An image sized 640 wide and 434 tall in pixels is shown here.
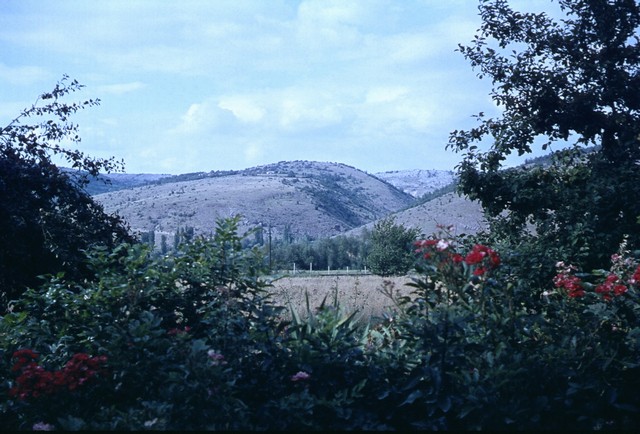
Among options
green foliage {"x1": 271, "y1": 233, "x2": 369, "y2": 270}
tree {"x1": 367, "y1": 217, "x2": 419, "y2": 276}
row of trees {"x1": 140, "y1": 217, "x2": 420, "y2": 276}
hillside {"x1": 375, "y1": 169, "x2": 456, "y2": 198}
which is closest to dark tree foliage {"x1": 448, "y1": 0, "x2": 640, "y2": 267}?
row of trees {"x1": 140, "y1": 217, "x2": 420, "y2": 276}

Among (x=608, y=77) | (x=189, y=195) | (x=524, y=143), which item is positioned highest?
(x=189, y=195)

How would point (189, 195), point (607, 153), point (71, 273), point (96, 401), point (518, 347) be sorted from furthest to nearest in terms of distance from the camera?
point (189, 195) → point (607, 153) → point (71, 273) → point (518, 347) → point (96, 401)

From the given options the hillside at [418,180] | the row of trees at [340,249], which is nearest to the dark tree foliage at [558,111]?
the row of trees at [340,249]

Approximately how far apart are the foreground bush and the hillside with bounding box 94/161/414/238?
201 ft

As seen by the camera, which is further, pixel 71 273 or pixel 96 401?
pixel 71 273

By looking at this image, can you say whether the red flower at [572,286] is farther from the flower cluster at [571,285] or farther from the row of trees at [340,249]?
the row of trees at [340,249]

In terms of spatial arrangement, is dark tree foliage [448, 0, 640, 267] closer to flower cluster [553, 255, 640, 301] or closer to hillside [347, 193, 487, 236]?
flower cluster [553, 255, 640, 301]

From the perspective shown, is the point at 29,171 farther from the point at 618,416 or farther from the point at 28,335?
the point at 618,416

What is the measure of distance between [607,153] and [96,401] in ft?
29.0

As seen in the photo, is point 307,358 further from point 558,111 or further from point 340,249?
point 340,249

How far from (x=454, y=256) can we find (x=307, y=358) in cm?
108

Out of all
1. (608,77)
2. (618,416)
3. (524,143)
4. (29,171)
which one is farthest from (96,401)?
(608,77)

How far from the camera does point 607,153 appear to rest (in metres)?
10.2

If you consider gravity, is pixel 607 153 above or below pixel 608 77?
below
